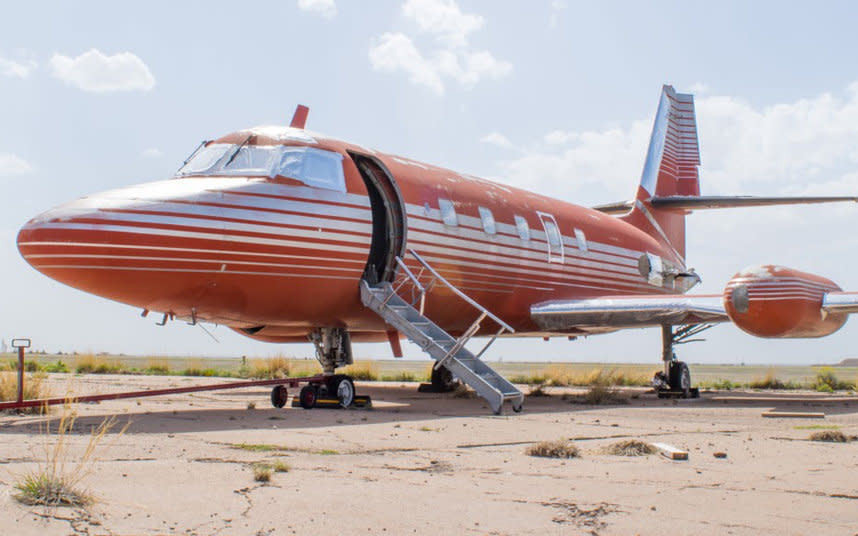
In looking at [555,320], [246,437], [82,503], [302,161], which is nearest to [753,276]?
[555,320]

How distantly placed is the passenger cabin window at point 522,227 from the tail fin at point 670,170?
668 cm

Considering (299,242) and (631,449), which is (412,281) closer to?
(299,242)

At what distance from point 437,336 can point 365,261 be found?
4.88 ft

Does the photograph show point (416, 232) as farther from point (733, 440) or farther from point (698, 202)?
point (698, 202)

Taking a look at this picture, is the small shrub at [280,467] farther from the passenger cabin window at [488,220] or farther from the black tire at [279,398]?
the passenger cabin window at [488,220]

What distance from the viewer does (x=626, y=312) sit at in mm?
16016

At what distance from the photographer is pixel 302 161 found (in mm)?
11750

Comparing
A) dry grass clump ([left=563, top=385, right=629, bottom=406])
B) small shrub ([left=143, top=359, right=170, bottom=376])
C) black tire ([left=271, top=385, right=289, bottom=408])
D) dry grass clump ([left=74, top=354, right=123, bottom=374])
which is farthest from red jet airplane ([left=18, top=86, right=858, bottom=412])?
dry grass clump ([left=74, top=354, right=123, bottom=374])

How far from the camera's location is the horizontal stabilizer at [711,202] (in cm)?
1937

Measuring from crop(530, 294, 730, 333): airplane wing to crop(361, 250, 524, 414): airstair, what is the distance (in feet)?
11.9

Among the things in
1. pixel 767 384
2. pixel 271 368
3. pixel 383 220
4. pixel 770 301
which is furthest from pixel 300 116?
pixel 767 384

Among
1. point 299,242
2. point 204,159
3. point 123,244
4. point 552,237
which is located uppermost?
point 204,159

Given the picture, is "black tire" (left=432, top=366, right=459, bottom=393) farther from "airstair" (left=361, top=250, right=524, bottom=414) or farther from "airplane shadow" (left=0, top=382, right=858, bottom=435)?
"airstair" (left=361, top=250, right=524, bottom=414)

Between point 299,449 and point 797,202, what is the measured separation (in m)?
15.9
